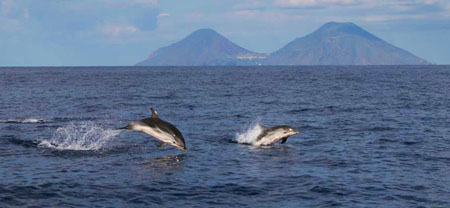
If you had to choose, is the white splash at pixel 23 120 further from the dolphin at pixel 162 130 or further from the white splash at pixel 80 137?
the dolphin at pixel 162 130

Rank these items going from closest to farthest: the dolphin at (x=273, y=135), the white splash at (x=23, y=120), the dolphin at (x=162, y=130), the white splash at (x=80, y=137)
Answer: the dolphin at (x=162, y=130) → the white splash at (x=80, y=137) → the dolphin at (x=273, y=135) → the white splash at (x=23, y=120)

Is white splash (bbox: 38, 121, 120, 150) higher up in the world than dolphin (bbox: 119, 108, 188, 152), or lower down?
lower down

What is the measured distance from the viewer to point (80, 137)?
3072cm

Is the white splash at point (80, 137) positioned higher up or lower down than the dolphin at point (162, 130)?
lower down

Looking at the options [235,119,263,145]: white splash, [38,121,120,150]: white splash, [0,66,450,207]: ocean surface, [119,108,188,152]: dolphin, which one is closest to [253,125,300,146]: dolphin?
[235,119,263,145]: white splash

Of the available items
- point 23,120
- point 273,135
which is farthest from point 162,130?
point 23,120

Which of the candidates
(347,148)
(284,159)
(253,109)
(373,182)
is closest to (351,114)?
(253,109)

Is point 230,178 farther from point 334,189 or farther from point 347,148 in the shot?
point 347,148

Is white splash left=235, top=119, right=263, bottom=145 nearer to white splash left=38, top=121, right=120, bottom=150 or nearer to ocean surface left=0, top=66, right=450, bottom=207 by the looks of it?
ocean surface left=0, top=66, right=450, bottom=207

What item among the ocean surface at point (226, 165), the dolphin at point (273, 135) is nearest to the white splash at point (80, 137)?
the ocean surface at point (226, 165)

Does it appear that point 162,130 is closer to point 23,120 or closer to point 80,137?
point 80,137

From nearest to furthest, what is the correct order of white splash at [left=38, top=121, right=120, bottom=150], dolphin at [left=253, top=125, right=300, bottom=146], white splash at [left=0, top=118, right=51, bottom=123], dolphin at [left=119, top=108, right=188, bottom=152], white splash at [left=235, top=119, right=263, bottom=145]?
dolphin at [left=119, top=108, right=188, bottom=152], white splash at [left=38, top=121, right=120, bottom=150], dolphin at [left=253, top=125, right=300, bottom=146], white splash at [left=235, top=119, right=263, bottom=145], white splash at [left=0, top=118, right=51, bottom=123]

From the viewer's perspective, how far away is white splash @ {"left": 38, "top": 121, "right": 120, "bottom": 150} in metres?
27.4

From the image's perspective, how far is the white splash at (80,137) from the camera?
1080 inches
